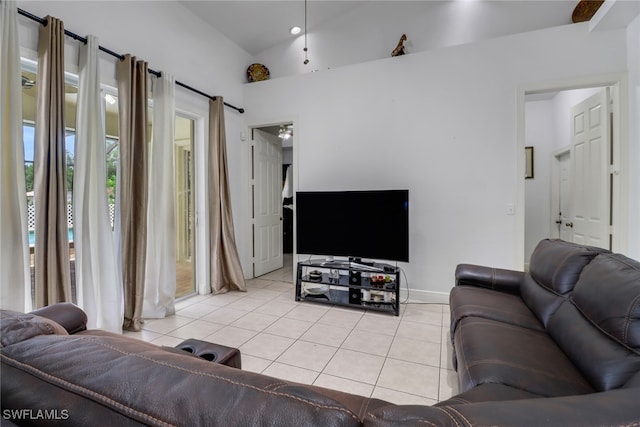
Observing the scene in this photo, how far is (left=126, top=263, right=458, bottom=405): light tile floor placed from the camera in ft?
6.64

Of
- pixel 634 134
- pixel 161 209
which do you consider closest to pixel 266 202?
pixel 161 209

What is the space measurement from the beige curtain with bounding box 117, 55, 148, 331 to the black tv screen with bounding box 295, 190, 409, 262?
5.55ft

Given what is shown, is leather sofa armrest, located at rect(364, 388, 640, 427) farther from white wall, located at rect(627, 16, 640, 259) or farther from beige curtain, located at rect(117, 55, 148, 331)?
white wall, located at rect(627, 16, 640, 259)

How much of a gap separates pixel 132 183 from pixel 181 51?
69.6 inches

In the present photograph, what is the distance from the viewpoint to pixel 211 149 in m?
3.93

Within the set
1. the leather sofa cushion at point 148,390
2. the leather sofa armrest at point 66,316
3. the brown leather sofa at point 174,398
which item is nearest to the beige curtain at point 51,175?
the leather sofa armrest at point 66,316

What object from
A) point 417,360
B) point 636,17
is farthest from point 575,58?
point 417,360

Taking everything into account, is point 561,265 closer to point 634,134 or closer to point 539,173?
point 634,134

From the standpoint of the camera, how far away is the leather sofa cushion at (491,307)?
1837mm

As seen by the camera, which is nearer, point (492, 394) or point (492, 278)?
point (492, 394)

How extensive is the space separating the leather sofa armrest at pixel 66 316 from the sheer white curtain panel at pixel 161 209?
1.90m

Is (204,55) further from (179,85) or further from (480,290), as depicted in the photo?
(480,290)

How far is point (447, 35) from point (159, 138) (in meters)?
3.71

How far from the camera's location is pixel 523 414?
0.49m
